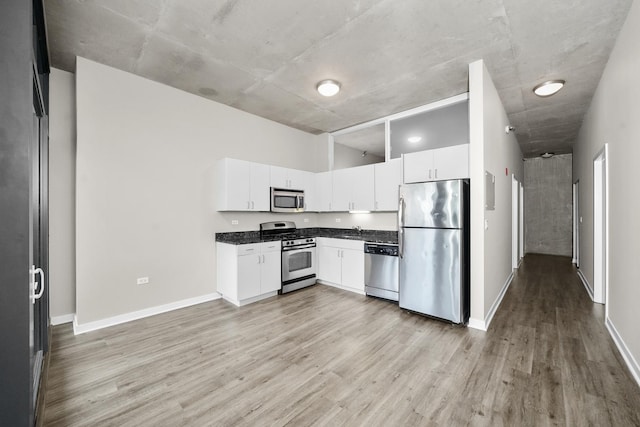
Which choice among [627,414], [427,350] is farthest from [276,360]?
[627,414]

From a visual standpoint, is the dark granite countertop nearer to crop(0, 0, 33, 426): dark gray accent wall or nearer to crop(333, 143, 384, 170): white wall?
crop(333, 143, 384, 170): white wall

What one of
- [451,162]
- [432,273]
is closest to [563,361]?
[432,273]

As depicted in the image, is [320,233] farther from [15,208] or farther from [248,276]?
[15,208]

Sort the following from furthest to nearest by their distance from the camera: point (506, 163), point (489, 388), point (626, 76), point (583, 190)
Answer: point (583, 190) < point (506, 163) < point (626, 76) < point (489, 388)

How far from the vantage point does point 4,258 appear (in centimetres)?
119

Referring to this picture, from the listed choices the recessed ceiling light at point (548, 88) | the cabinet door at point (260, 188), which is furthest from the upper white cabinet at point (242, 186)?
the recessed ceiling light at point (548, 88)

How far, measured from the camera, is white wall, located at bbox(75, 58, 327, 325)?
3123 millimetres

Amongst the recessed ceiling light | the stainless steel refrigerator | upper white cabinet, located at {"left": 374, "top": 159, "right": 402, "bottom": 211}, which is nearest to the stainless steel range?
upper white cabinet, located at {"left": 374, "top": 159, "right": 402, "bottom": 211}

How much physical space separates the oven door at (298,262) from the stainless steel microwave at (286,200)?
74 centimetres

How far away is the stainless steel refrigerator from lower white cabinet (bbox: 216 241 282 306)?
193 centimetres

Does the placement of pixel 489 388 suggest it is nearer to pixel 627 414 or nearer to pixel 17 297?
pixel 627 414

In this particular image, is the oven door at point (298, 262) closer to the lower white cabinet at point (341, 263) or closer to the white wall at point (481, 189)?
the lower white cabinet at point (341, 263)

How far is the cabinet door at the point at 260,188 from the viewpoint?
14.3 ft

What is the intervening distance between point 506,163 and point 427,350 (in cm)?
375
